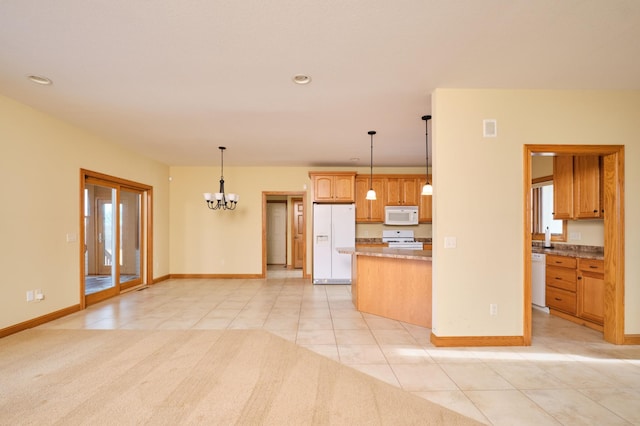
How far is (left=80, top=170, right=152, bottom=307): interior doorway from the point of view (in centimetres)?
501

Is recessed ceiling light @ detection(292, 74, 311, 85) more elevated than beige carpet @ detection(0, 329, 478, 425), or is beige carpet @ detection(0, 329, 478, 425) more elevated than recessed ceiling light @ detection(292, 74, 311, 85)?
recessed ceiling light @ detection(292, 74, 311, 85)

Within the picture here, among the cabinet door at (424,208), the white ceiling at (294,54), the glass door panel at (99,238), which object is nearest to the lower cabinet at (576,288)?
the white ceiling at (294,54)

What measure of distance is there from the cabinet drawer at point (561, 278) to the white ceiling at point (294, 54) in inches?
88.6

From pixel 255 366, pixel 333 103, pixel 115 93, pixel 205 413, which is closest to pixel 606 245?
pixel 333 103

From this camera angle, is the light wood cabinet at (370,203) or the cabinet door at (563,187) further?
the light wood cabinet at (370,203)

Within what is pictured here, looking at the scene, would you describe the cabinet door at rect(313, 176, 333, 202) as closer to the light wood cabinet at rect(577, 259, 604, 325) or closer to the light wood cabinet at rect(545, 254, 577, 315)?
the light wood cabinet at rect(545, 254, 577, 315)

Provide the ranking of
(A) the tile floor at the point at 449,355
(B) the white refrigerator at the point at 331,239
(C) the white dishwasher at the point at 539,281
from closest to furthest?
1. (A) the tile floor at the point at 449,355
2. (C) the white dishwasher at the point at 539,281
3. (B) the white refrigerator at the point at 331,239

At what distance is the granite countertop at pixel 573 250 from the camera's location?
3.95 metres

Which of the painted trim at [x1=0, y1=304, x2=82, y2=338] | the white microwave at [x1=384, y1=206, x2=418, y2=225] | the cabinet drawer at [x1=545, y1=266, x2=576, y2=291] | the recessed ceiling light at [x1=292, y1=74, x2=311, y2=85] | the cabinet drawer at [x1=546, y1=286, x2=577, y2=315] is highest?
the recessed ceiling light at [x1=292, y1=74, x2=311, y2=85]

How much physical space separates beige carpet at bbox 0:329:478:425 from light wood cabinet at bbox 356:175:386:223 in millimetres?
4209

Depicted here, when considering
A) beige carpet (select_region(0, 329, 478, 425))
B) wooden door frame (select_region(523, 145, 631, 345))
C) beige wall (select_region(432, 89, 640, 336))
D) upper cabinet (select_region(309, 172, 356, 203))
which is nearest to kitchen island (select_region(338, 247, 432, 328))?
beige wall (select_region(432, 89, 640, 336))

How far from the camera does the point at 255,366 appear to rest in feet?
9.30

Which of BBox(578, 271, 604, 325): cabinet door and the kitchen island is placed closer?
BBox(578, 271, 604, 325): cabinet door

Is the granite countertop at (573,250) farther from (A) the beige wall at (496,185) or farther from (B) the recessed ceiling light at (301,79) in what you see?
(B) the recessed ceiling light at (301,79)
